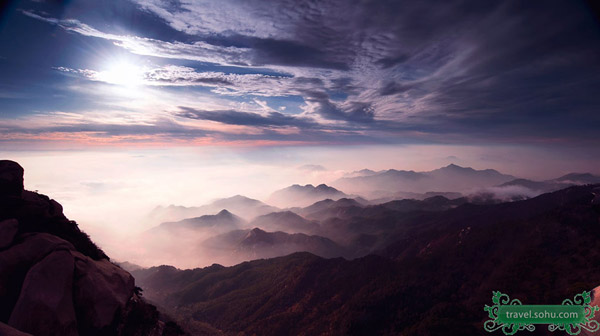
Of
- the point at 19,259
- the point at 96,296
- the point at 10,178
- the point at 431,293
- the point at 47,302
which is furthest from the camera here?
the point at 431,293

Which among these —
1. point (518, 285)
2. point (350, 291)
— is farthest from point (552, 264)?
point (350, 291)

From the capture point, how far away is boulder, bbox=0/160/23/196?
28.9 meters

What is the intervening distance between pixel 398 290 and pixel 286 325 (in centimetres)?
7613

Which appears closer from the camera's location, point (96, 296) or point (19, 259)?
point (19, 259)

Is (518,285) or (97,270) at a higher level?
(97,270)

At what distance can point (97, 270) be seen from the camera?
88.8 feet

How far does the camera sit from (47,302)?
68.5 ft

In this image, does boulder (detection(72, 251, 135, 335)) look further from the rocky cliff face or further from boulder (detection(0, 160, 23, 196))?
boulder (detection(0, 160, 23, 196))

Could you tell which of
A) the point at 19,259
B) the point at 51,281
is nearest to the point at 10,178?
the point at 19,259

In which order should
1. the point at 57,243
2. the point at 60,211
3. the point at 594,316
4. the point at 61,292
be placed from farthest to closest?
the point at 60,211, the point at 594,316, the point at 57,243, the point at 61,292

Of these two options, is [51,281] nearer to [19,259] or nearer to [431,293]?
[19,259]

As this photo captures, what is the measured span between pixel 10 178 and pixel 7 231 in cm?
861

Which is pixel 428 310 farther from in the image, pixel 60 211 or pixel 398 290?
pixel 60 211

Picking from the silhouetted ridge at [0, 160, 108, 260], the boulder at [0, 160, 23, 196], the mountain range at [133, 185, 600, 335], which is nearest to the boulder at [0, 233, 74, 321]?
the silhouetted ridge at [0, 160, 108, 260]
